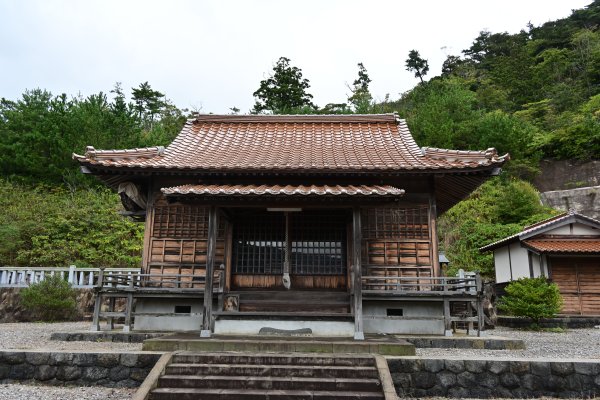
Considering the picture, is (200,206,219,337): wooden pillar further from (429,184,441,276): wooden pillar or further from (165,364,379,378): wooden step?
(429,184,441,276): wooden pillar

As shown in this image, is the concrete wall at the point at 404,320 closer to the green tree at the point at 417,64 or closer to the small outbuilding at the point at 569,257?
the small outbuilding at the point at 569,257

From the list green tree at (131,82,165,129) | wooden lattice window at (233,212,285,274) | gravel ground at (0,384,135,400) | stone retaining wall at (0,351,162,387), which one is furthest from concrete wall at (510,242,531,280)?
green tree at (131,82,165,129)

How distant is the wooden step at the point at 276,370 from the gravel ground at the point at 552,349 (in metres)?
2.03

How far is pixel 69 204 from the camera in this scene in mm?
25016

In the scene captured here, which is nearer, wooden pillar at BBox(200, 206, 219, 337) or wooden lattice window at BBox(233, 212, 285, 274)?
wooden pillar at BBox(200, 206, 219, 337)

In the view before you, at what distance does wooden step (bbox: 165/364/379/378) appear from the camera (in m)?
7.04

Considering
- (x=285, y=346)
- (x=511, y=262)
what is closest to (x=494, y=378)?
(x=285, y=346)

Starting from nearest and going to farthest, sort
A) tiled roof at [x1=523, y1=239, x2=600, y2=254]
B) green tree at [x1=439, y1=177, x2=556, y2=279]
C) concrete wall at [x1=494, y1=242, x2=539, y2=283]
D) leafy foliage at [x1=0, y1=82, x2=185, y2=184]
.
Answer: tiled roof at [x1=523, y1=239, x2=600, y2=254] → concrete wall at [x1=494, y1=242, x2=539, y2=283] → green tree at [x1=439, y1=177, x2=556, y2=279] → leafy foliage at [x1=0, y1=82, x2=185, y2=184]

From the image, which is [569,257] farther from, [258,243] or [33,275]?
[33,275]

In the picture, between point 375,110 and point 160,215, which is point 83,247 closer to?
point 160,215

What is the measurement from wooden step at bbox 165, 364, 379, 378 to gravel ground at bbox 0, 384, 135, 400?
1.00m

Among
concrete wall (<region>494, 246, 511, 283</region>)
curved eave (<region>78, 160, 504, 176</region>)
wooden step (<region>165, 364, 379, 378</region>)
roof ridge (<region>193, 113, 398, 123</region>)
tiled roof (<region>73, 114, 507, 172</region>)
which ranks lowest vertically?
wooden step (<region>165, 364, 379, 378</region>)

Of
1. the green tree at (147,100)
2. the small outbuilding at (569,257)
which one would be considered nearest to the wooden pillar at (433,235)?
the small outbuilding at (569,257)

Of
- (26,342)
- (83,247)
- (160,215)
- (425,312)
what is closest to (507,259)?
(425,312)
